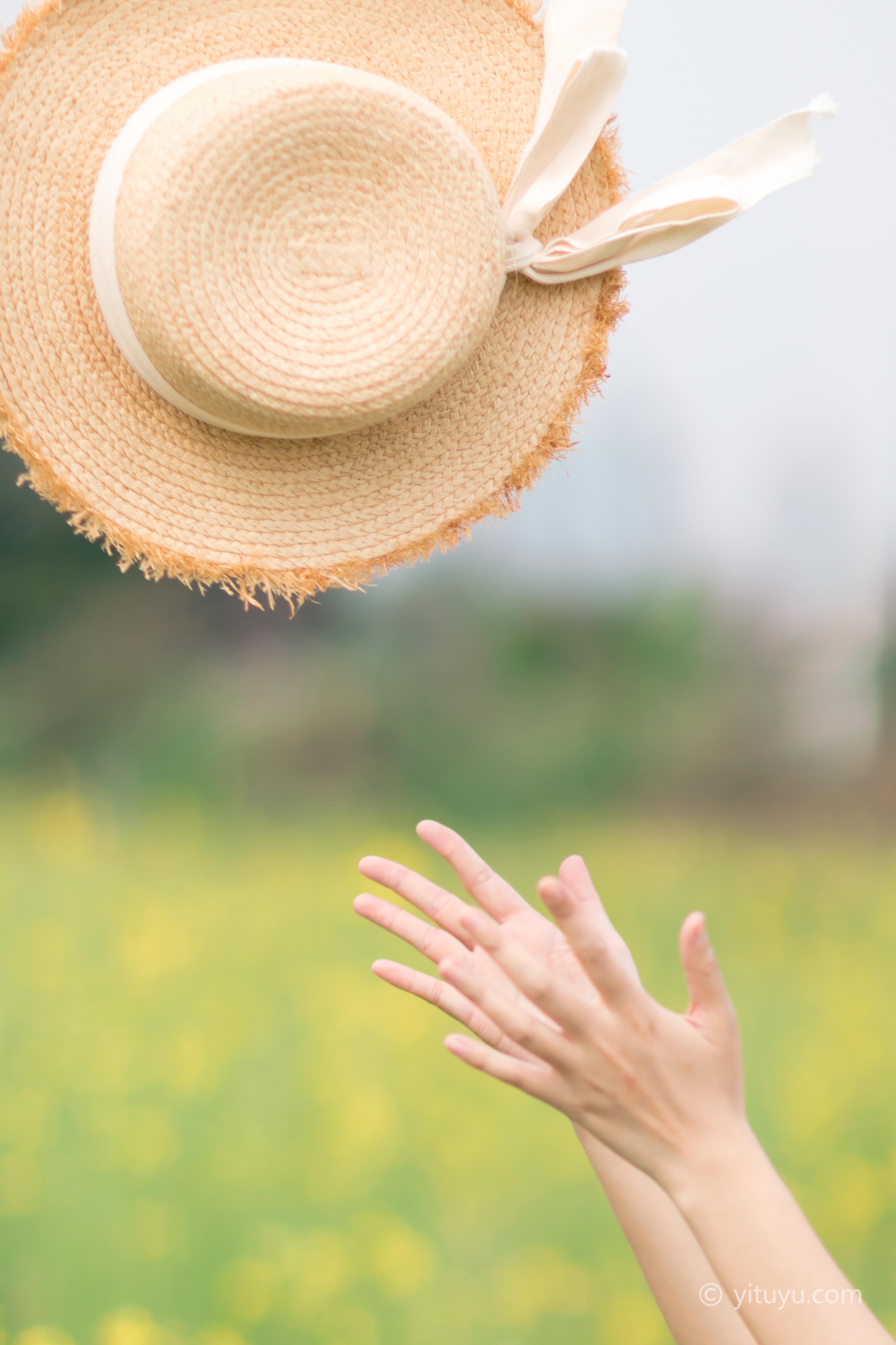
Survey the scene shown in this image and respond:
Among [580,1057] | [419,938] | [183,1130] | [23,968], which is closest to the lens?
[580,1057]

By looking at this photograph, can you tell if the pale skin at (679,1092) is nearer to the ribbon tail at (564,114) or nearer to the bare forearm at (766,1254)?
the bare forearm at (766,1254)

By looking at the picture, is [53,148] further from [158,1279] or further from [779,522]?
[779,522]

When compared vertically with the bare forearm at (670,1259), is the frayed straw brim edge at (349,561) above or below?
above

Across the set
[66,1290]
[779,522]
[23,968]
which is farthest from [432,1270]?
[779,522]

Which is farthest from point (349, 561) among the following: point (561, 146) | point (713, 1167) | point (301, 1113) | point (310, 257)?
point (301, 1113)

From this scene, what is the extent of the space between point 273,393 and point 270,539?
4.0 inches

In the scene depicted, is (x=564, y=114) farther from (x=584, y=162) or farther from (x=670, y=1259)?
(x=670, y=1259)

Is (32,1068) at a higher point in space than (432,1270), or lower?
higher

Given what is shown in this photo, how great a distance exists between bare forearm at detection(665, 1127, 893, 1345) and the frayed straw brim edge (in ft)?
1.21

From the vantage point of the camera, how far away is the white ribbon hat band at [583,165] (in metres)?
0.67

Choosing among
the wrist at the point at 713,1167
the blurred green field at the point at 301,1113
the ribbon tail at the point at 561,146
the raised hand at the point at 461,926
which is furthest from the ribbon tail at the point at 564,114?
the blurred green field at the point at 301,1113

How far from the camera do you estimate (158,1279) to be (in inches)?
64.9

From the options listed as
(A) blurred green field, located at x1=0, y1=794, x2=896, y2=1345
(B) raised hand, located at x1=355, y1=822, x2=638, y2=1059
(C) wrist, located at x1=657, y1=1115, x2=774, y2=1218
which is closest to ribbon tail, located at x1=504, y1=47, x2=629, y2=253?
(B) raised hand, located at x1=355, y1=822, x2=638, y2=1059

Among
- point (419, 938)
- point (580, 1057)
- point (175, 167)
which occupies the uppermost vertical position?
point (175, 167)
